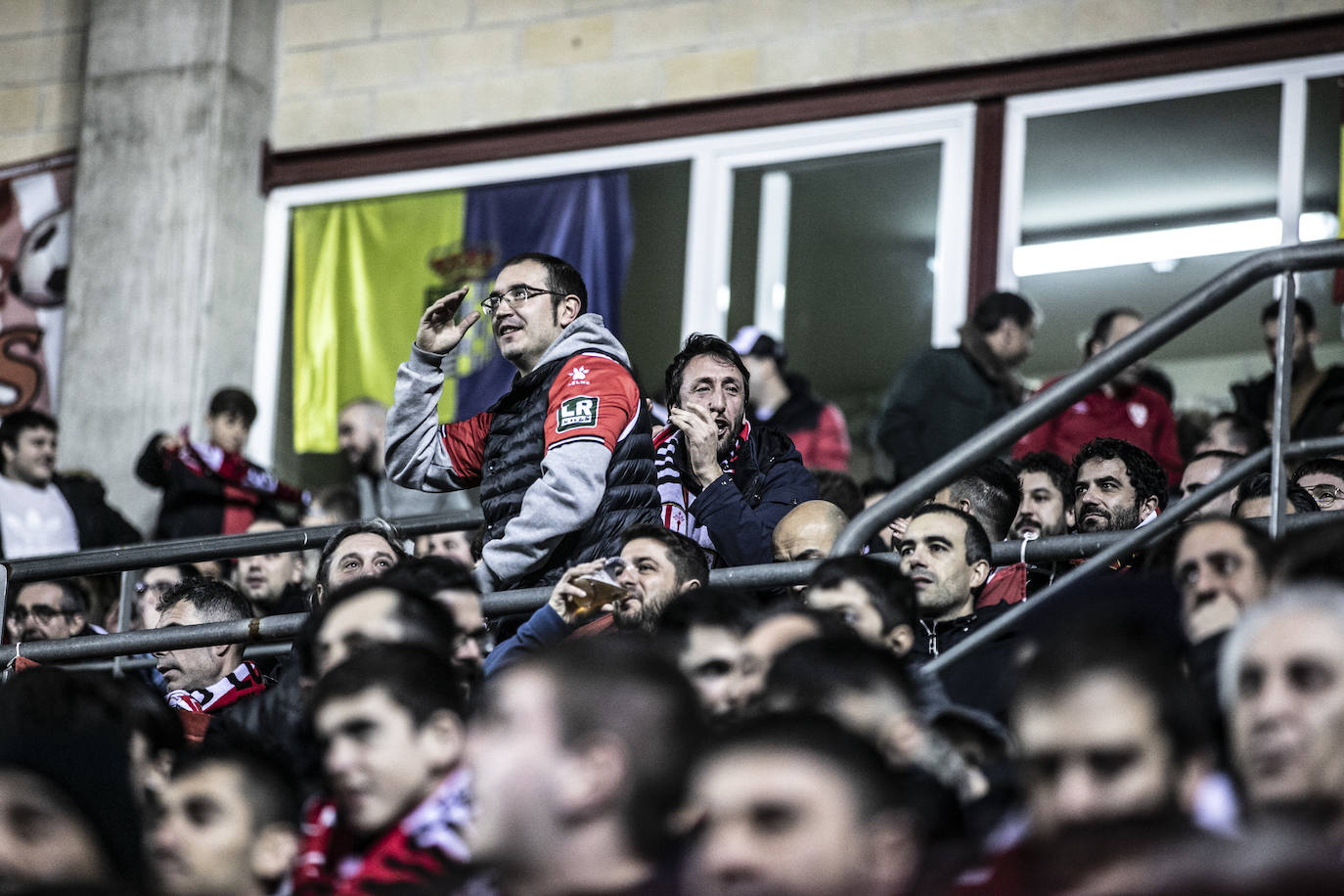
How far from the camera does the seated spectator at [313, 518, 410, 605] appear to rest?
222 inches

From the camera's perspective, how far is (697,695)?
3641mm

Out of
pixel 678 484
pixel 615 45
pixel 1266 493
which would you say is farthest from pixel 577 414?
pixel 615 45

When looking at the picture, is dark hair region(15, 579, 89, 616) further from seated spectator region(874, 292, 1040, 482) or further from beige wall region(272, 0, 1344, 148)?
beige wall region(272, 0, 1344, 148)

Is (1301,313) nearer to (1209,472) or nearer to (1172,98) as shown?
(1172,98)

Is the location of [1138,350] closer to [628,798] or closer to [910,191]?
[628,798]

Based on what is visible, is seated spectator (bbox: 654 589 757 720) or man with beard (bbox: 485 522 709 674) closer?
seated spectator (bbox: 654 589 757 720)

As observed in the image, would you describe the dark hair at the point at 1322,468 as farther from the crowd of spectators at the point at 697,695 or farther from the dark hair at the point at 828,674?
the dark hair at the point at 828,674

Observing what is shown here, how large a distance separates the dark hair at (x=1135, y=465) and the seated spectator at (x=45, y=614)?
3.80m

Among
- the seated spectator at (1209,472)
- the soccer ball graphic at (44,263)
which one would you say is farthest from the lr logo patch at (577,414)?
the soccer ball graphic at (44,263)

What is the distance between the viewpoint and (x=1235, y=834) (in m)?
2.91

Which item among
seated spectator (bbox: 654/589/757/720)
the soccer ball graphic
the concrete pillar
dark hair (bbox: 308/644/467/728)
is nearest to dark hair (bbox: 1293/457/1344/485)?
seated spectator (bbox: 654/589/757/720)

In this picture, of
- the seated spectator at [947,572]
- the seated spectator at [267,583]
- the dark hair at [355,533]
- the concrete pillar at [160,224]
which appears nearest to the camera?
the seated spectator at [947,572]

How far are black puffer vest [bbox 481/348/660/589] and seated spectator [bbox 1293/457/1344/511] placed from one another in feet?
6.65

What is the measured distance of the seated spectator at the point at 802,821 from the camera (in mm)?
3135
